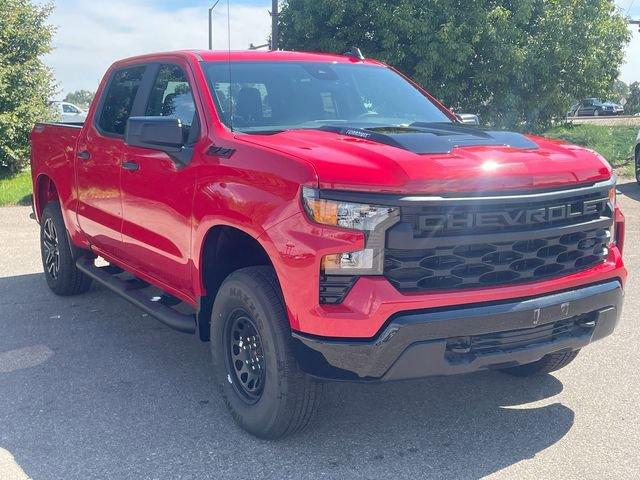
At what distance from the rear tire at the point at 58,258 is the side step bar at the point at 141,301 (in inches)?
15.2

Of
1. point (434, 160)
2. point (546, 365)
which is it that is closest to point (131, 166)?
point (434, 160)

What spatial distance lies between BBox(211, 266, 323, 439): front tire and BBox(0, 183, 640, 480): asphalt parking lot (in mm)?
165

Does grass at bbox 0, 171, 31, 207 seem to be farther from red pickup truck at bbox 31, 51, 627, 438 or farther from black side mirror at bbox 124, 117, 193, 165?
black side mirror at bbox 124, 117, 193, 165

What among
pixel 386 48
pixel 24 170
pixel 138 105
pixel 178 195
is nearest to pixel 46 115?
pixel 24 170

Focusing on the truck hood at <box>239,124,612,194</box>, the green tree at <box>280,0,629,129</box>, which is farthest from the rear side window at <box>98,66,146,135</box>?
the green tree at <box>280,0,629,129</box>

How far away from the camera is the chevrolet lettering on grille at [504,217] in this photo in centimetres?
316

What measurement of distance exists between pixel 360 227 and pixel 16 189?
1187cm

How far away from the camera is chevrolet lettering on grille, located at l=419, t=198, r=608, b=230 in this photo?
316cm

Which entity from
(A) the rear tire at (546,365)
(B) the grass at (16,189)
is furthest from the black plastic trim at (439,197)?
(B) the grass at (16,189)

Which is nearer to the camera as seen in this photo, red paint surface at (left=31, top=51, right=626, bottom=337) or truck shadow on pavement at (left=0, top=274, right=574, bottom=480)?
red paint surface at (left=31, top=51, right=626, bottom=337)

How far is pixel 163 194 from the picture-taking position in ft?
14.1

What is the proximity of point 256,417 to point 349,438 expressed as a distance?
491 mm

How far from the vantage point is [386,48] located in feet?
51.5

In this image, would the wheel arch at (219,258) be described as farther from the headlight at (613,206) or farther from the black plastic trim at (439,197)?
the headlight at (613,206)
